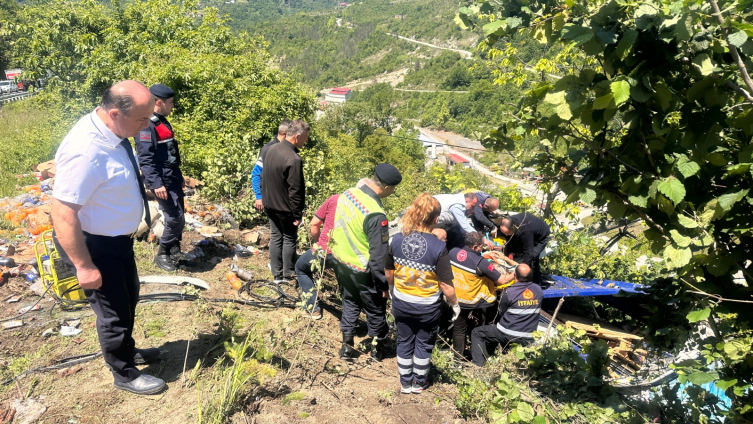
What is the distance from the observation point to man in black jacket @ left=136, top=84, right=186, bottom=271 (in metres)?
4.34

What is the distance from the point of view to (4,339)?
3363mm

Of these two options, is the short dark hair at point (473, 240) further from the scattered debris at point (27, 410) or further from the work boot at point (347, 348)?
the scattered debris at point (27, 410)

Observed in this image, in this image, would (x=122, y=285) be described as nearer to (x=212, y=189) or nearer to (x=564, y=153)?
(x=564, y=153)

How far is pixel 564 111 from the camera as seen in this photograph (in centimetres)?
210

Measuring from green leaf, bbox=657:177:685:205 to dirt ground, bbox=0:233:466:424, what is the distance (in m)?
2.07

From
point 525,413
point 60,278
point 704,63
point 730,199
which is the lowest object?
point 525,413

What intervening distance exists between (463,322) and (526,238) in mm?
1483

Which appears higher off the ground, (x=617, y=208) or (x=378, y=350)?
(x=617, y=208)

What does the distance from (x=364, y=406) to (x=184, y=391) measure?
3.91 ft

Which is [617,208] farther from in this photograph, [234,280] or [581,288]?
[234,280]

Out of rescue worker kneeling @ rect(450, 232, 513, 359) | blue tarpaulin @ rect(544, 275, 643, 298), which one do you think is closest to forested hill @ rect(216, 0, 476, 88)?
blue tarpaulin @ rect(544, 275, 643, 298)

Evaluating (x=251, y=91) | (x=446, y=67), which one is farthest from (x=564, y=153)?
(x=446, y=67)

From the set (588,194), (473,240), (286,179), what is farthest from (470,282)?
(588,194)

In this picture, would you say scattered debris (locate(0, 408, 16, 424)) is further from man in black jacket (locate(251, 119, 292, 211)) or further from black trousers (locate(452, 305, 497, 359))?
black trousers (locate(452, 305, 497, 359))
